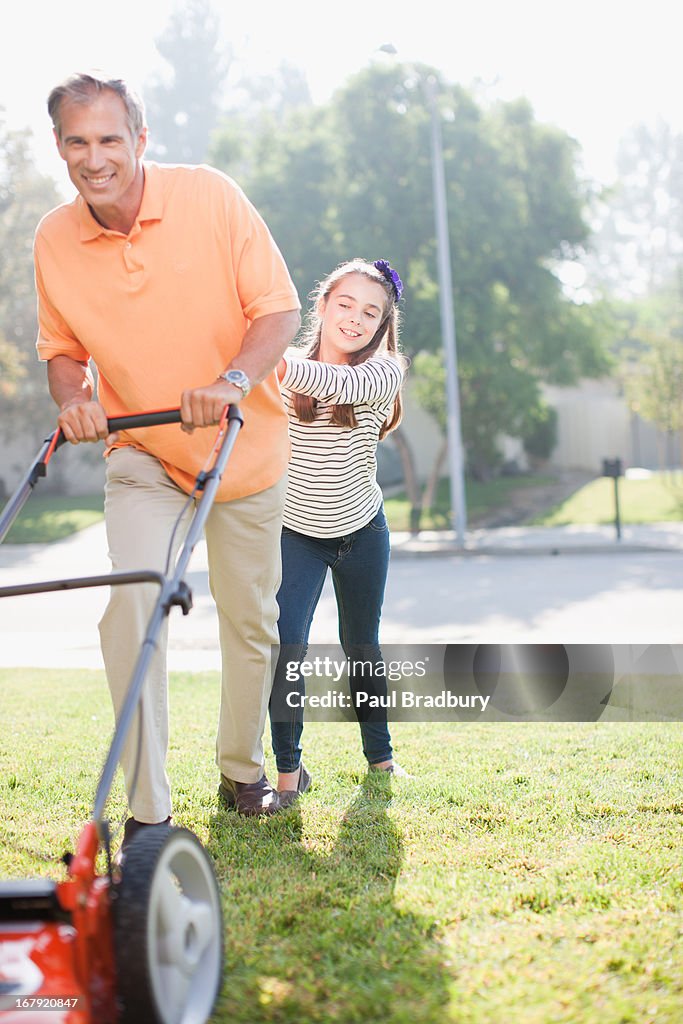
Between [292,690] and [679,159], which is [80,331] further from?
[679,159]

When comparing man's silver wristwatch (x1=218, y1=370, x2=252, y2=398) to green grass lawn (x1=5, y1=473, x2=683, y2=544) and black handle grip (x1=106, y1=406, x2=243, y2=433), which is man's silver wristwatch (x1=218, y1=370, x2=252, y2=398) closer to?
black handle grip (x1=106, y1=406, x2=243, y2=433)

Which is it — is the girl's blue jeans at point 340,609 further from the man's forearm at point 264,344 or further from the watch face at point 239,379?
the watch face at point 239,379

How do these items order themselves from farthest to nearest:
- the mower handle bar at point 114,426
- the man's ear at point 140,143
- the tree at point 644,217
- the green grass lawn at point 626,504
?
1. the tree at point 644,217
2. the green grass lawn at point 626,504
3. the man's ear at point 140,143
4. the mower handle bar at point 114,426

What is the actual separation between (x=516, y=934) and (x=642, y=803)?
1.19m

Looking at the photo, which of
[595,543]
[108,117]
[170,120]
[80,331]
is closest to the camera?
[108,117]

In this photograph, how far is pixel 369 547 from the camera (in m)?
3.95

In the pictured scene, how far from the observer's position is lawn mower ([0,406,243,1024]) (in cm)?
194

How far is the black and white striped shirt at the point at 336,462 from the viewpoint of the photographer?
3838mm

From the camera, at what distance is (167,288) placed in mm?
3158

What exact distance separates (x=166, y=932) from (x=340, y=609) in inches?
80.3

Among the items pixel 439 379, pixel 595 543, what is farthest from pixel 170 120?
pixel 595 543

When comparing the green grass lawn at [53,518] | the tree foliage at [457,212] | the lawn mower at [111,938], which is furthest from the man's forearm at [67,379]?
the green grass lawn at [53,518]

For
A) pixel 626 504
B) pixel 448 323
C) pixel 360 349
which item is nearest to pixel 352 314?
pixel 360 349

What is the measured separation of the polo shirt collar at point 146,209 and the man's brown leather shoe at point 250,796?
5.66 ft
